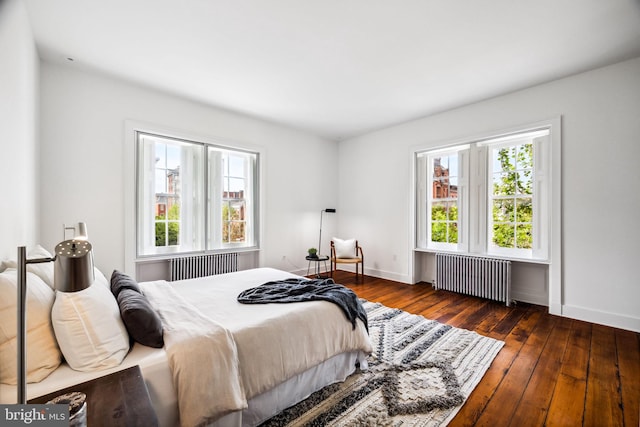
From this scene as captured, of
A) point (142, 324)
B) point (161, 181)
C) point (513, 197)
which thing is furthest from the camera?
point (513, 197)

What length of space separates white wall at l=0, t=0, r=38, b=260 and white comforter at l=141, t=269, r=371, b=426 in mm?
986

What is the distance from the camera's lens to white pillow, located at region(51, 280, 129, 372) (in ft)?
4.27

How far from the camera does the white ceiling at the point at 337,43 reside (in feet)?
Result: 7.38

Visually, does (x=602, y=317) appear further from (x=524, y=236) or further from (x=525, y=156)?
(x=525, y=156)

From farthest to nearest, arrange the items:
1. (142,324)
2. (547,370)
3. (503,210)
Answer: (503,210) → (547,370) → (142,324)

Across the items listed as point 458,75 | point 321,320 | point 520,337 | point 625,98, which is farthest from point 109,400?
point 625,98

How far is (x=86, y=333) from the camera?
1.33m

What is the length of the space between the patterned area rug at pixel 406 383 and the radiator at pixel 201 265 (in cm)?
244

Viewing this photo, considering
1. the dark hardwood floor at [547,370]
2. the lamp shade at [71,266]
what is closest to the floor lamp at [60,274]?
the lamp shade at [71,266]

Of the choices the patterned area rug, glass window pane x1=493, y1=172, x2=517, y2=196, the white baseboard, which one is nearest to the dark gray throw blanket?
the patterned area rug

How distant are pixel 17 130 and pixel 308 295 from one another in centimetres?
242

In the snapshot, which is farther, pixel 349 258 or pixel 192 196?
pixel 349 258

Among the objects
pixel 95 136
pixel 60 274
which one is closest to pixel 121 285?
pixel 60 274

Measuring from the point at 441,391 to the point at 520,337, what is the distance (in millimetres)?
1482
